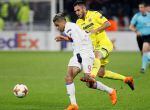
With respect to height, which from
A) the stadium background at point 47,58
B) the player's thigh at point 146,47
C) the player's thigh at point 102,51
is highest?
the player's thigh at point 102,51

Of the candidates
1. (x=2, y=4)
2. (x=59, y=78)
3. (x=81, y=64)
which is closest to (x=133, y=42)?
(x=2, y=4)

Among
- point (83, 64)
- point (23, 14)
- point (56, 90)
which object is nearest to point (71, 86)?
point (83, 64)

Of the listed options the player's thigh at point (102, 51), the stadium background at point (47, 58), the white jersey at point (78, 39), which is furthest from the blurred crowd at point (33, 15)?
the white jersey at point (78, 39)

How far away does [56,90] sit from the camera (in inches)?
609

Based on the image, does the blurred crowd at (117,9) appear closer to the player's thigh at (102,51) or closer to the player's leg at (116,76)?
the player's leg at (116,76)

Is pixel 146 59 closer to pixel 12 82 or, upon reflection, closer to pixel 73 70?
pixel 12 82

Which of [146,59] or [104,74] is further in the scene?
[146,59]

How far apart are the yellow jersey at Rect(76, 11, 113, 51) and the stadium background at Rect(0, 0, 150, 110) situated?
121 cm

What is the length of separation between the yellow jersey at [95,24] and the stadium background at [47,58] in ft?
3.99

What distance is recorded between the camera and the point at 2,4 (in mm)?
37281

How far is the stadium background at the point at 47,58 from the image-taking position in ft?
43.6

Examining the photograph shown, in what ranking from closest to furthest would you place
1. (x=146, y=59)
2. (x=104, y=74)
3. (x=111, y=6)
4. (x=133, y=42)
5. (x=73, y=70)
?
(x=73, y=70), (x=104, y=74), (x=146, y=59), (x=133, y=42), (x=111, y=6)

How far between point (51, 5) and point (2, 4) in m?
3.01

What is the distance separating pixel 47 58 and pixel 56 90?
13.0 m
